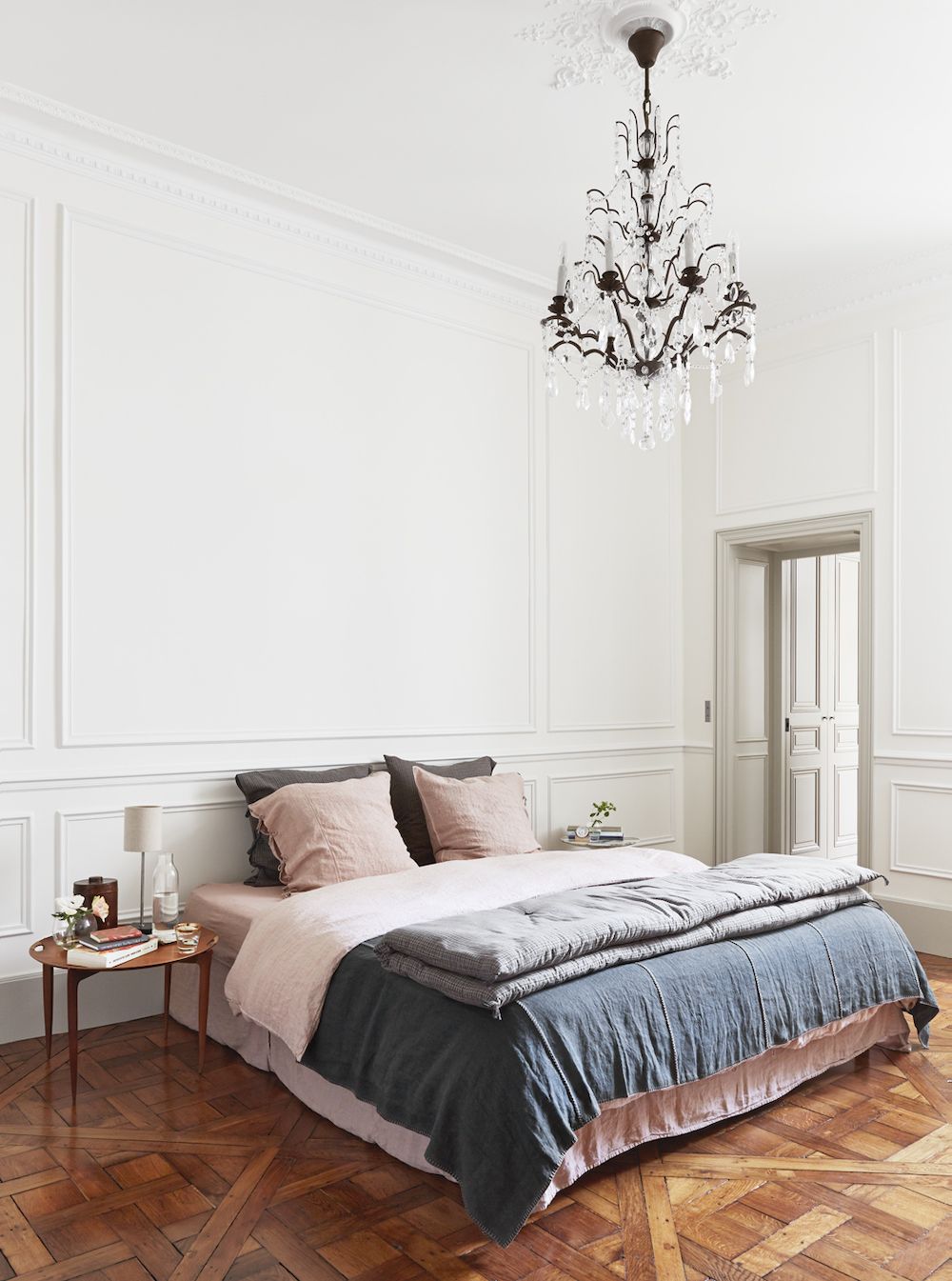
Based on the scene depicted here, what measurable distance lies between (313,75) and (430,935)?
2815 millimetres

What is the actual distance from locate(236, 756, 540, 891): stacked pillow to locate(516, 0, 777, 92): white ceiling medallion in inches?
105

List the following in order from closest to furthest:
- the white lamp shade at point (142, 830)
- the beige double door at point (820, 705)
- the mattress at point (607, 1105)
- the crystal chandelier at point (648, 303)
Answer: the mattress at point (607, 1105) → the crystal chandelier at point (648, 303) → the white lamp shade at point (142, 830) → the beige double door at point (820, 705)

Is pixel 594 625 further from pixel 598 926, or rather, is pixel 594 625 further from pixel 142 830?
pixel 598 926

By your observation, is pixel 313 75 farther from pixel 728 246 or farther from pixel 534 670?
pixel 534 670

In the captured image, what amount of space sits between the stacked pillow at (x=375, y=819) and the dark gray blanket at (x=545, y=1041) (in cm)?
88

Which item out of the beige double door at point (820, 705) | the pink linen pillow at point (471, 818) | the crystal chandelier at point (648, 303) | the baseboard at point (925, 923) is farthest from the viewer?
the beige double door at point (820, 705)

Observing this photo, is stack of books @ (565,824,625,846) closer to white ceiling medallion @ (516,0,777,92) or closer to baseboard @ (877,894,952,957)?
baseboard @ (877,894,952,957)

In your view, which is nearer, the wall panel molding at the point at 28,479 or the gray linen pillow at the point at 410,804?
the wall panel molding at the point at 28,479

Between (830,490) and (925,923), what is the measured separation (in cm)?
221

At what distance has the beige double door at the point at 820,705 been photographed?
20.9 ft

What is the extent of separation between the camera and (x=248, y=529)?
13.9ft

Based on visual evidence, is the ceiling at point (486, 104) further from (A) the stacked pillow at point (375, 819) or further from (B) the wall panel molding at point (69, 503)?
(A) the stacked pillow at point (375, 819)

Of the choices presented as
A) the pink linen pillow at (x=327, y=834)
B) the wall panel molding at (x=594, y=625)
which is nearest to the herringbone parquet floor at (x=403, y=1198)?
the pink linen pillow at (x=327, y=834)

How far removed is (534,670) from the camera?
17.4 ft
